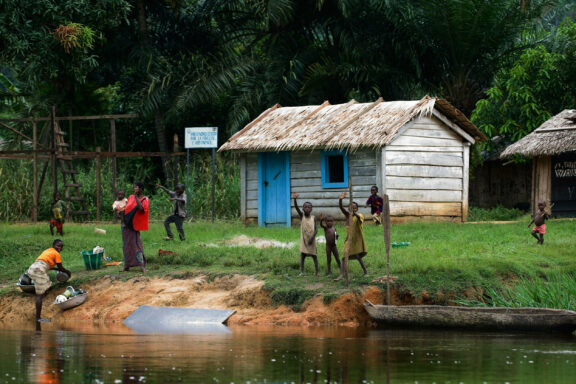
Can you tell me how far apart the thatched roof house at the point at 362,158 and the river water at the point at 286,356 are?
382 inches

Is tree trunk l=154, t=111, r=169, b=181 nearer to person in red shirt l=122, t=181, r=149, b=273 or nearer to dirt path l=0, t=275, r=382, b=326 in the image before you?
person in red shirt l=122, t=181, r=149, b=273

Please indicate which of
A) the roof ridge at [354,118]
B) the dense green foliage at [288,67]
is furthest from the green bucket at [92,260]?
the dense green foliage at [288,67]

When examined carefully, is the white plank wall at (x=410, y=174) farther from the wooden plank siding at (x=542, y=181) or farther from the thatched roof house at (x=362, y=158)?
the wooden plank siding at (x=542, y=181)

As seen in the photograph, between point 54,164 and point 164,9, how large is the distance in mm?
10061

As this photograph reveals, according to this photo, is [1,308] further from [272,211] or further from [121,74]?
[121,74]

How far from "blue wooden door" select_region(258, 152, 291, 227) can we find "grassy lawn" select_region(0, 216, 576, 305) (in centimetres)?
172

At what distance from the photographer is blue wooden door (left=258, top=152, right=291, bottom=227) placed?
81.3 ft

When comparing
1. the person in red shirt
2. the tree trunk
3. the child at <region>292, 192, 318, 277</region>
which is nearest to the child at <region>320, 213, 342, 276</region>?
the child at <region>292, 192, 318, 277</region>

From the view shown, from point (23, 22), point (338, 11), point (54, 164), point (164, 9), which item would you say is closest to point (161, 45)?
point (164, 9)

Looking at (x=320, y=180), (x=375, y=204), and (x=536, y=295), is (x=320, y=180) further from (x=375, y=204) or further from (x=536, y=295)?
(x=536, y=295)

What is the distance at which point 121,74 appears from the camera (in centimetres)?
3334

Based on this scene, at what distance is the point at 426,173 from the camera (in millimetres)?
23953

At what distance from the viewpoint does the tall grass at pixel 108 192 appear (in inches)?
1014

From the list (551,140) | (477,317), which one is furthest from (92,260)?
(551,140)
